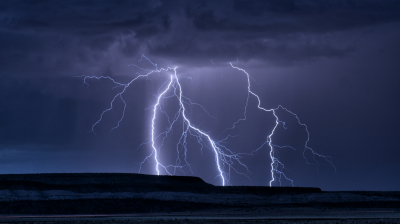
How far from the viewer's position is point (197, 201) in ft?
166

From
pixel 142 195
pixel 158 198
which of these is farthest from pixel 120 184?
pixel 158 198

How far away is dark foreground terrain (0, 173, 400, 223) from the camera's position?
44.9m

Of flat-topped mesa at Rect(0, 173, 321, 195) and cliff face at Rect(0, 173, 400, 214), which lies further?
flat-topped mesa at Rect(0, 173, 321, 195)

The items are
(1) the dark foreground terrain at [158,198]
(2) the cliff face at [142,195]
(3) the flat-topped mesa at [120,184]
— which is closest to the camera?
(1) the dark foreground terrain at [158,198]

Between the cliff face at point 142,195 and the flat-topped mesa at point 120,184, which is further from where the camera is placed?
the flat-topped mesa at point 120,184

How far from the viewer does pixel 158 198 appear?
49375 millimetres

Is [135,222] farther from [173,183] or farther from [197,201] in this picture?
[173,183]

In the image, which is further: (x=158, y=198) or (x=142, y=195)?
(x=142, y=195)

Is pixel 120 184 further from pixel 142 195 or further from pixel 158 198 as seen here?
pixel 158 198

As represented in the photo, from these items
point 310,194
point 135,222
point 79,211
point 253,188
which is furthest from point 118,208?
point 310,194

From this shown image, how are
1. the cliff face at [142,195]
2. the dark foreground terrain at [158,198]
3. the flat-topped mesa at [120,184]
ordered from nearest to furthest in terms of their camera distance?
1. the dark foreground terrain at [158,198]
2. the cliff face at [142,195]
3. the flat-topped mesa at [120,184]

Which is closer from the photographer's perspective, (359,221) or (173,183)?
(359,221)

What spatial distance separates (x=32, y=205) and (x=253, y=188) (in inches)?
917

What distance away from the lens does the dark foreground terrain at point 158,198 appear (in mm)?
44909
